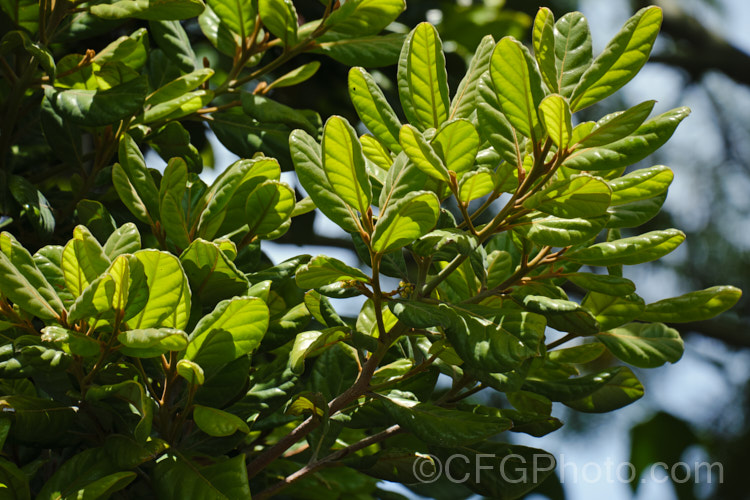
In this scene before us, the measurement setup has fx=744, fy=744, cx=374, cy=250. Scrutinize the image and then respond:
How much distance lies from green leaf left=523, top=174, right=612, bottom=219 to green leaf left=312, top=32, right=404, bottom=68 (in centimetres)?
30

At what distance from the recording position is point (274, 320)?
63 centimetres

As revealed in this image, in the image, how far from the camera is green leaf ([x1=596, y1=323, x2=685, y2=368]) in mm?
636

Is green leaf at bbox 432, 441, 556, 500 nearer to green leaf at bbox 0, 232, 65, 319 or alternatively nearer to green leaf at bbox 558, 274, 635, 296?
green leaf at bbox 558, 274, 635, 296

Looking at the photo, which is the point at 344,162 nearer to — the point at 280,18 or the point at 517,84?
the point at 517,84

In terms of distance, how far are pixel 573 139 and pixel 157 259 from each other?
303mm

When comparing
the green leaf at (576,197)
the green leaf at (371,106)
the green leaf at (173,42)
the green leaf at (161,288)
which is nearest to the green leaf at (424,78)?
the green leaf at (371,106)

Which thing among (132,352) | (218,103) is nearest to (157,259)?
(132,352)

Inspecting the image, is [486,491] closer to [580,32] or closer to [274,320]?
[274,320]

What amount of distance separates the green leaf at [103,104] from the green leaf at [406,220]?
267mm

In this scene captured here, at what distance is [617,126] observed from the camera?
519 millimetres

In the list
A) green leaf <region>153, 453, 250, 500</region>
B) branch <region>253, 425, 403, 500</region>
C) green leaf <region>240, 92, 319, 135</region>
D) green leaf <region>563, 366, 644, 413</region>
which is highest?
green leaf <region>240, 92, 319, 135</region>

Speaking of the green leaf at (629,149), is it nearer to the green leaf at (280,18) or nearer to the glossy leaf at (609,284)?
the glossy leaf at (609,284)

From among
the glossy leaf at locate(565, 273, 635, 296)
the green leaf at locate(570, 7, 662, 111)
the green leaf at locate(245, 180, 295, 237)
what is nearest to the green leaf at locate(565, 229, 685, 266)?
the glossy leaf at locate(565, 273, 635, 296)

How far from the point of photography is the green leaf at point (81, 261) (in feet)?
1.67
